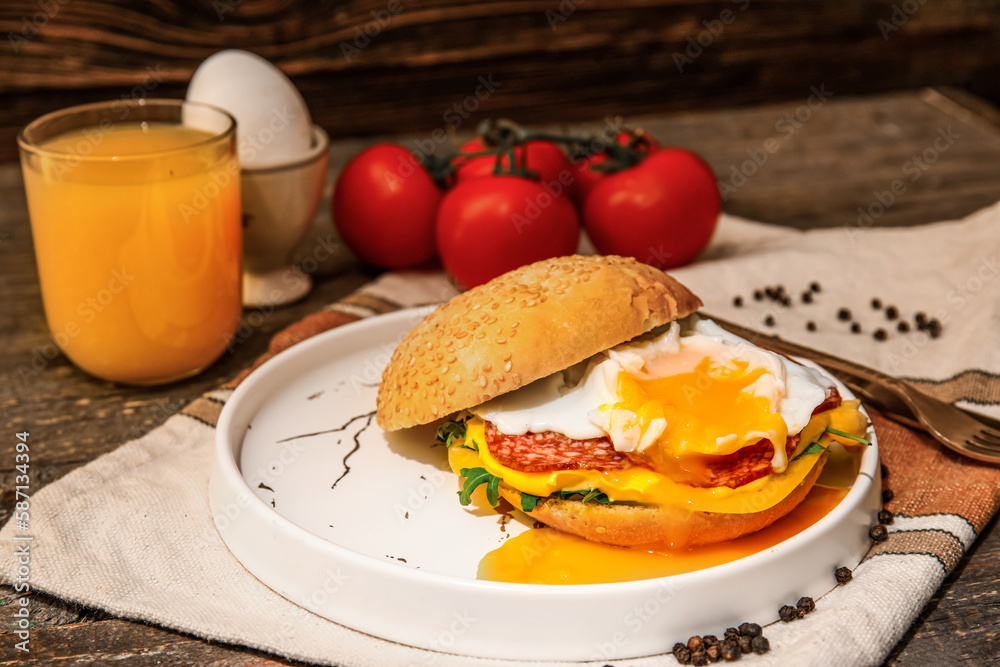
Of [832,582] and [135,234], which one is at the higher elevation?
[135,234]

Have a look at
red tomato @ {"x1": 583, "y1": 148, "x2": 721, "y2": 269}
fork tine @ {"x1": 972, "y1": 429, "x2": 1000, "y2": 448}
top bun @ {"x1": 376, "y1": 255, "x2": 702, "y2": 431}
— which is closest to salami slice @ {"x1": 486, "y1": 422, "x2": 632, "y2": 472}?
top bun @ {"x1": 376, "y1": 255, "x2": 702, "y2": 431}

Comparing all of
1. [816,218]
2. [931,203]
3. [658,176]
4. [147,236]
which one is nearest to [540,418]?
[147,236]

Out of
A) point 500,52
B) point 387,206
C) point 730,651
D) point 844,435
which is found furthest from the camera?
point 500,52

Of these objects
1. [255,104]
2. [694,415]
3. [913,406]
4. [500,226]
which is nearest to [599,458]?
[694,415]

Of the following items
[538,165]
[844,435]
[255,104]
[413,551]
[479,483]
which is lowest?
[413,551]

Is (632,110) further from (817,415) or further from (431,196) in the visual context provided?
(817,415)

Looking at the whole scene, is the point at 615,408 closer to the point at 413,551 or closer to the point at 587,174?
the point at 413,551

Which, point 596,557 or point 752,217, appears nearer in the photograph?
point 596,557
